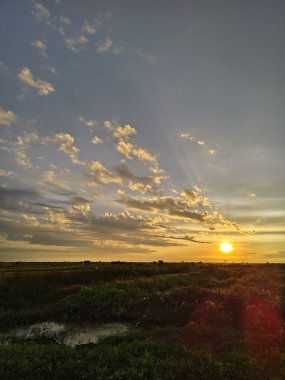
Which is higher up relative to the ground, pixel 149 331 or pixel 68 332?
pixel 149 331

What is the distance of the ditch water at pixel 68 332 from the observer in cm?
2647

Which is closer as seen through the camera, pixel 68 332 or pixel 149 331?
pixel 149 331

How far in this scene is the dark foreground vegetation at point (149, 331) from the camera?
1794 cm

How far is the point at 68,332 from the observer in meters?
28.8

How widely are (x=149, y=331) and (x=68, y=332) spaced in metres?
6.95

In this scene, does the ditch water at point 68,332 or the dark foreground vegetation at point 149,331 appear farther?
the ditch water at point 68,332

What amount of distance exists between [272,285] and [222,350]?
113 ft

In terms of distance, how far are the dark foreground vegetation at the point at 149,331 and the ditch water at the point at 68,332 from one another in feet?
4.08

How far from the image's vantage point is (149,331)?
2581 cm

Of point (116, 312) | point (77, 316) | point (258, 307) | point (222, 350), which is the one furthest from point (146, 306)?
point (222, 350)

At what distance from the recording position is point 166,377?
1697 cm

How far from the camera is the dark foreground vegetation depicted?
58.9 ft

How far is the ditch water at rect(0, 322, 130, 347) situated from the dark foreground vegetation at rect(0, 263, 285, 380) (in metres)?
1.24

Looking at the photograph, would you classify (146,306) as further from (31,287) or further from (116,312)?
(31,287)
